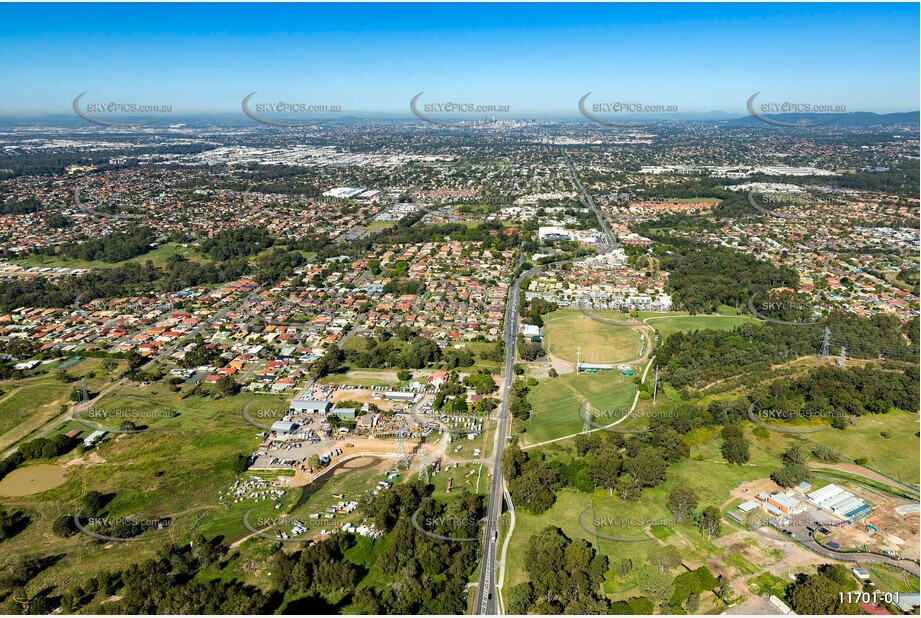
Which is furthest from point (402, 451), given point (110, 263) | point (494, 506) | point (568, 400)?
point (110, 263)

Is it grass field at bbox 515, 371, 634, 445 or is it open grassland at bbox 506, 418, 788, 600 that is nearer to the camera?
open grassland at bbox 506, 418, 788, 600

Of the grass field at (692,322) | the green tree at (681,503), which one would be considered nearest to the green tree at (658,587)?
the green tree at (681,503)

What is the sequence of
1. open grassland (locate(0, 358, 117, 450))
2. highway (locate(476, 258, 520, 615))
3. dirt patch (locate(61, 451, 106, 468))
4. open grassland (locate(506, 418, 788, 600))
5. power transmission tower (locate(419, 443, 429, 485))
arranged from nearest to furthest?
highway (locate(476, 258, 520, 615)) < open grassland (locate(506, 418, 788, 600)) < power transmission tower (locate(419, 443, 429, 485)) < dirt patch (locate(61, 451, 106, 468)) < open grassland (locate(0, 358, 117, 450))

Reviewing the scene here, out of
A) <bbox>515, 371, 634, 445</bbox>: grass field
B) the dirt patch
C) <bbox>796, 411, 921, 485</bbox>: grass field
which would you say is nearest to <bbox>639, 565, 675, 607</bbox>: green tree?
<bbox>515, 371, 634, 445</bbox>: grass field

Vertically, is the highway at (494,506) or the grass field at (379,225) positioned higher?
the grass field at (379,225)

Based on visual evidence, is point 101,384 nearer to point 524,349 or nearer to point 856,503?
point 524,349

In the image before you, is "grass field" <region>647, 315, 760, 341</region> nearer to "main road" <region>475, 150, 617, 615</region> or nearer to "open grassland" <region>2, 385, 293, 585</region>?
"main road" <region>475, 150, 617, 615</region>

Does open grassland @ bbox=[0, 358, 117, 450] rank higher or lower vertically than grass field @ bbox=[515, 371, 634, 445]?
lower

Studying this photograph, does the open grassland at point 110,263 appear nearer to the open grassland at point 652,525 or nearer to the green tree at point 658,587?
the open grassland at point 652,525

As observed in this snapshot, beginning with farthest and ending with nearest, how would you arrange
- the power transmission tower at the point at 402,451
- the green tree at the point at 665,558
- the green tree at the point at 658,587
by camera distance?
the power transmission tower at the point at 402,451 < the green tree at the point at 665,558 < the green tree at the point at 658,587
